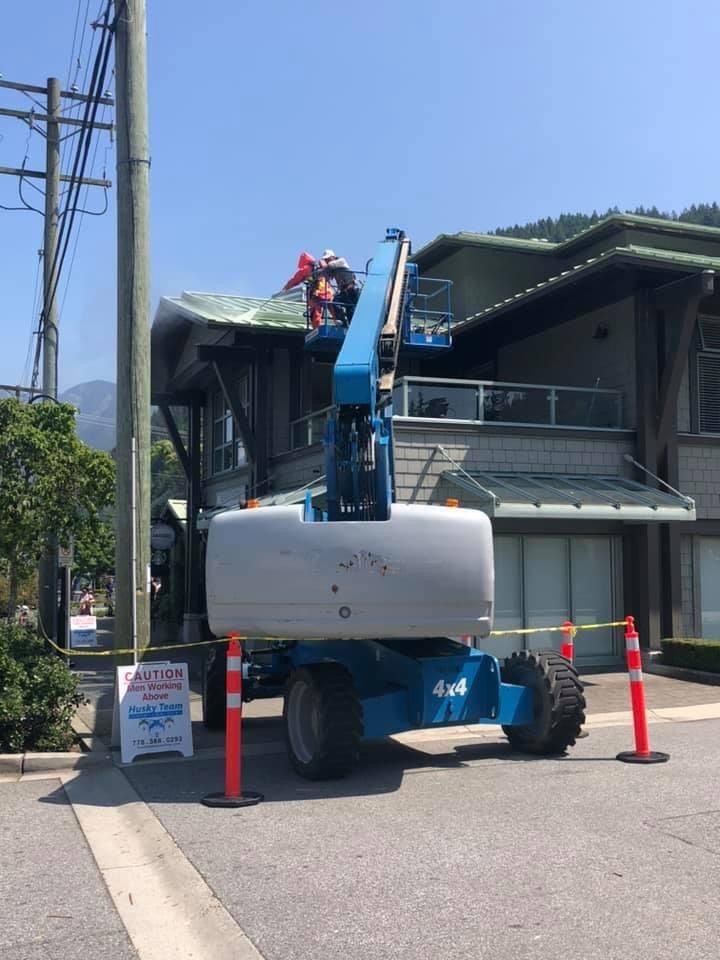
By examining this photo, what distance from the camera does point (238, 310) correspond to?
21156mm

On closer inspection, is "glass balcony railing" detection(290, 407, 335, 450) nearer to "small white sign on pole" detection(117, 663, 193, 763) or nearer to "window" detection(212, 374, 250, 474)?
"window" detection(212, 374, 250, 474)

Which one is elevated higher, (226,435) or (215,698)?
(226,435)

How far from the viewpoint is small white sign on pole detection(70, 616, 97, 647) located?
75.1 ft

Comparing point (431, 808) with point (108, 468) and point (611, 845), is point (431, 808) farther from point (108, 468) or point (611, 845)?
point (108, 468)

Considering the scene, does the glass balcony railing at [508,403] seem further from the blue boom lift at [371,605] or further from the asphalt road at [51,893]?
the asphalt road at [51,893]

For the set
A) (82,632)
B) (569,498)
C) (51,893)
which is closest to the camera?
(51,893)

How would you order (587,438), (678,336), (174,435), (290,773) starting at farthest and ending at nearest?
1. (174,435)
2. (587,438)
3. (678,336)
4. (290,773)

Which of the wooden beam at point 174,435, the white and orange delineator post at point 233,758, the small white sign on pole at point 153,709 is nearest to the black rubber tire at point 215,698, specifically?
the small white sign on pole at point 153,709

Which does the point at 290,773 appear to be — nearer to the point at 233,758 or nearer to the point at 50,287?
the point at 233,758

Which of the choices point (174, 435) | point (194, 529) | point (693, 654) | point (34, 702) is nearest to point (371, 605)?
point (34, 702)

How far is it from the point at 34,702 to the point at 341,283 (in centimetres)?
965

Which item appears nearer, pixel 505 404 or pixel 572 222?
pixel 505 404

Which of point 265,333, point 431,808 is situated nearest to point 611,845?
point 431,808

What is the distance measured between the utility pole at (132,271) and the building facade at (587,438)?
520 cm
